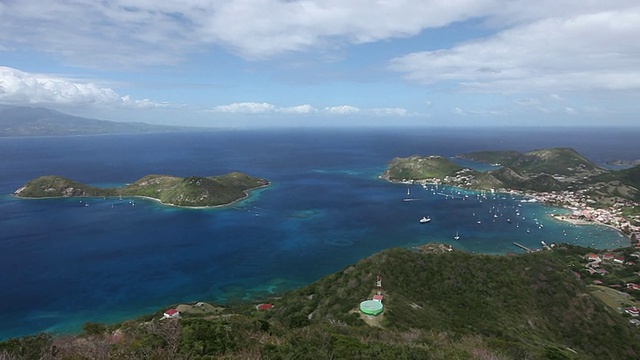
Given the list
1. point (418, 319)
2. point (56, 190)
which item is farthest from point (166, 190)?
point (418, 319)

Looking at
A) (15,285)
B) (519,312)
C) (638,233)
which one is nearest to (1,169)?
(15,285)

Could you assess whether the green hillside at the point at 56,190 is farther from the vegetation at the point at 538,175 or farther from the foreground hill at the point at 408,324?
the vegetation at the point at 538,175

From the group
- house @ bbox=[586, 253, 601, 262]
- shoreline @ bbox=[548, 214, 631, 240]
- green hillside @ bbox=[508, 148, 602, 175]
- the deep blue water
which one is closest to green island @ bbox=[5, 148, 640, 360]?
house @ bbox=[586, 253, 601, 262]

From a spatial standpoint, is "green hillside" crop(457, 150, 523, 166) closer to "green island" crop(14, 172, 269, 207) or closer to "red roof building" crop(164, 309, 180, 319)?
"green island" crop(14, 172, 269, 207)

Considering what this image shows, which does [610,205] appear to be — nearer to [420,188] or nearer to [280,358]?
[420,188]

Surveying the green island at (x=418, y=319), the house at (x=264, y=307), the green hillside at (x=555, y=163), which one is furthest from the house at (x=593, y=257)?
the green hillside at (x=555, y=163)

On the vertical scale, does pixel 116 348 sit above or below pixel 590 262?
above
